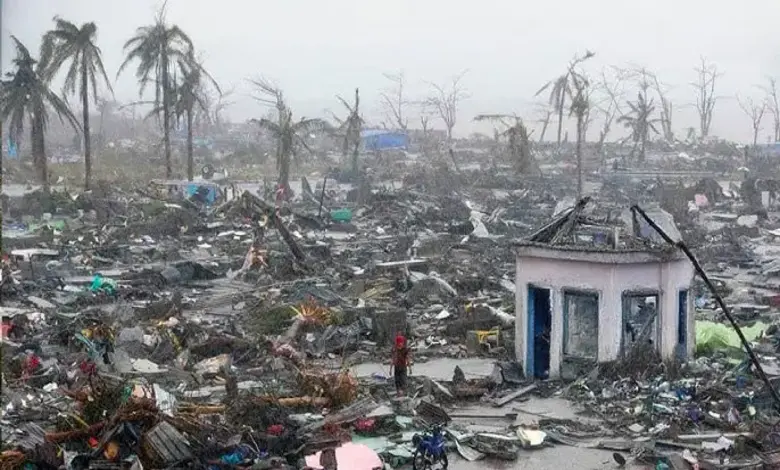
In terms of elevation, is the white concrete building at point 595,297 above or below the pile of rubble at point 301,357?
above

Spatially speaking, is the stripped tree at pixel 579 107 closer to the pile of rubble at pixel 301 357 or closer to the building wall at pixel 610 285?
the pile of rubble at pixel 301 357

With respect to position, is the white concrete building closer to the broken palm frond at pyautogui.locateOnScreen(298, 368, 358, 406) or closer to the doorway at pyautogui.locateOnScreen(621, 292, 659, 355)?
the doorway at pyautogui.locateOnScreen(621, 292, 659, 355)

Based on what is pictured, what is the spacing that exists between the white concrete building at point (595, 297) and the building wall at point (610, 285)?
1 cm

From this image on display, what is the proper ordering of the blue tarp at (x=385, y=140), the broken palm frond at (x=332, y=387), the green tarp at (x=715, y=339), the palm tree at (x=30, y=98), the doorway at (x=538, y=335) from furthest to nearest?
1. the blue tarp at (x=385, y=140)
2. the palm tree at (x=30, y=98)
3. the green tarp at (x=715, y=339)
4. the doorway at (x=538, y=335)
5. the broken palm frond at (x=332, y=387)

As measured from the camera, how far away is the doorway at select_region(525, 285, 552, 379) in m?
13.6

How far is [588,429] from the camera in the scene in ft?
36.6

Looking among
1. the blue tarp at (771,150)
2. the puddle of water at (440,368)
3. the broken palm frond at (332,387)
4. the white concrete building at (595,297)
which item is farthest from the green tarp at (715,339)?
the blue tarp at (771,150)

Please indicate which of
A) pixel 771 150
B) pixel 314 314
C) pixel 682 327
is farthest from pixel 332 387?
pixel 771 150

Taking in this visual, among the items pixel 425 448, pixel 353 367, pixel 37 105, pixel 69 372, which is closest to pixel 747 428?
pixel 425 448

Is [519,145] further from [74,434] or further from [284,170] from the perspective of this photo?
[74,434]

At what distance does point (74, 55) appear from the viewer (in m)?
35.2

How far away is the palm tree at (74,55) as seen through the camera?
3459 cm

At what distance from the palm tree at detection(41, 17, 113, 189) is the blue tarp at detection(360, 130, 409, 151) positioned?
88.7 feet

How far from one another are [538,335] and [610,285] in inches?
53.5
